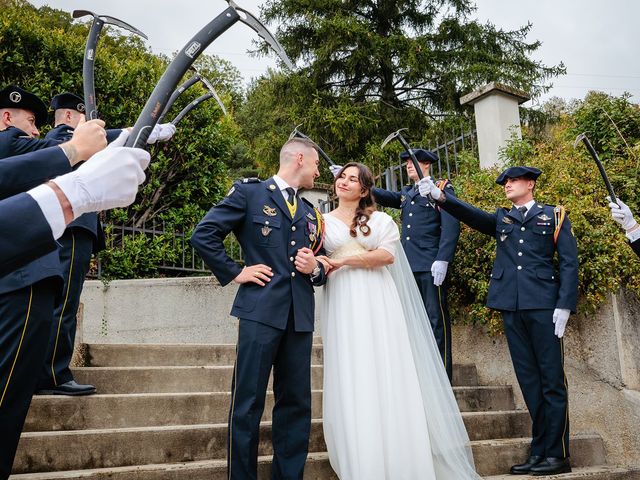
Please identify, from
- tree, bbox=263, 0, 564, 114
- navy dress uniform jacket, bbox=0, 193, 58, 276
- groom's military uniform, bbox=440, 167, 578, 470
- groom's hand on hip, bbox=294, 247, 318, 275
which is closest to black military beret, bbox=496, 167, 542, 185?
groom's military uniform, bbox=440, 167, 578, 470

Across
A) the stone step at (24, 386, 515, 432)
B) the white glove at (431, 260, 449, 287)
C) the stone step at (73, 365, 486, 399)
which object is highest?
the white glove at (431, 260, 449, 287)

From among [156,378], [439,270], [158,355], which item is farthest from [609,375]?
[158,355]

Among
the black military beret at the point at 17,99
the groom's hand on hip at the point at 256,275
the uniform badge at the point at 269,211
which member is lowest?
the groom's hand on hip at the point at 256,275

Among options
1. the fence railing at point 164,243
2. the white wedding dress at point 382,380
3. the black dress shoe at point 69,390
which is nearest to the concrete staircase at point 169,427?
the black dress shoe at point 69,390

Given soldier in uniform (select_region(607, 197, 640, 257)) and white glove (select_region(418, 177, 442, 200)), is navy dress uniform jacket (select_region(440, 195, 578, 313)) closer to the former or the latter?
white glove (select_region(418, 177, 442, 200))

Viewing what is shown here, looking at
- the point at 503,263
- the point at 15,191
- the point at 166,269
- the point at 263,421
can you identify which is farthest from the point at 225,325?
the point at 15,191

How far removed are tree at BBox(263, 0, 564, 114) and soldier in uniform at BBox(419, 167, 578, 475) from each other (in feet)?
31.9

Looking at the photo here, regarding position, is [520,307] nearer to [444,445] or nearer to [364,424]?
[444,445]

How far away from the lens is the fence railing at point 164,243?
7586mm

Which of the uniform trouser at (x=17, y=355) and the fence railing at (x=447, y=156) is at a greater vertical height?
the fence railing at (x=447, y=156)

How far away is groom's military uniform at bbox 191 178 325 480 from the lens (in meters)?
3.55

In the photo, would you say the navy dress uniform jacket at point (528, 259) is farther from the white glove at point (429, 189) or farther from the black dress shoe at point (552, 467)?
the black dress shoe at point (552, 467)

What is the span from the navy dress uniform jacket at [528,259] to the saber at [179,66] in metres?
3.15

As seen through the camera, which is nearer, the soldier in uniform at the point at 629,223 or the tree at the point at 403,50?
the soldier in uniform at the point at 629,223
